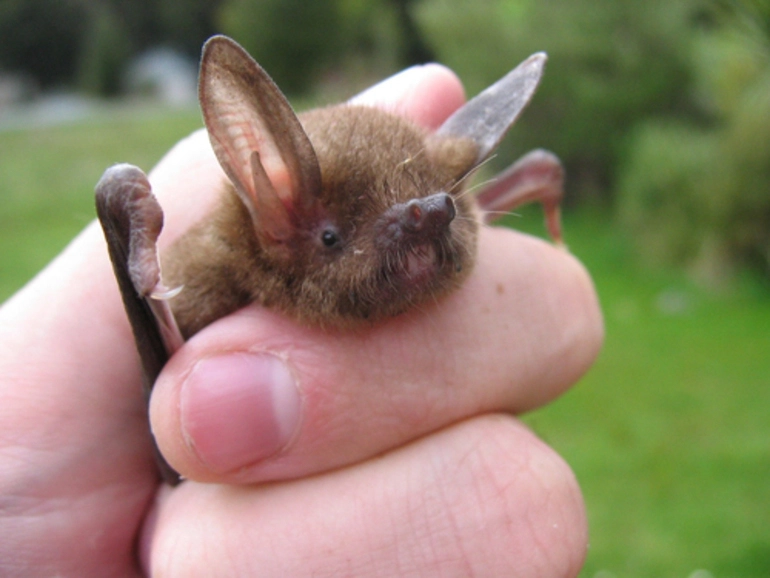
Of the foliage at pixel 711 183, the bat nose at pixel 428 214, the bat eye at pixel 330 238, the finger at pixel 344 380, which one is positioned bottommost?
the foliage at pixel 711 183

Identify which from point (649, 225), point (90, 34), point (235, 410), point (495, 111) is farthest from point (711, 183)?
point (90, 34)

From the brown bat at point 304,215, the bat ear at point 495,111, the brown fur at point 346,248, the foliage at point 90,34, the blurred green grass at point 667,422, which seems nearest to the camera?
the brown bat at point 304,215

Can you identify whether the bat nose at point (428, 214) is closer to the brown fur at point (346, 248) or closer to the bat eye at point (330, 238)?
the brown fur at point (346, 248)

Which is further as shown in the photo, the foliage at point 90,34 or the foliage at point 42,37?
the foliage at point 90,34

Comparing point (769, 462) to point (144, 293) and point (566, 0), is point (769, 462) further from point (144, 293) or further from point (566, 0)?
point (566, 0)

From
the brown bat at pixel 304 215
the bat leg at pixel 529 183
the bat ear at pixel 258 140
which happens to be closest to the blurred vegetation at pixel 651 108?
the bat leg at pixel 529 183

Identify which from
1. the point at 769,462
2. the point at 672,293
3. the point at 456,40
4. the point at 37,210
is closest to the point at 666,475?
the point at 769,462

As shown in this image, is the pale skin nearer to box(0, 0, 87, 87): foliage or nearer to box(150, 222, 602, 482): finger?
box(150, 222, 602, 482): finger
